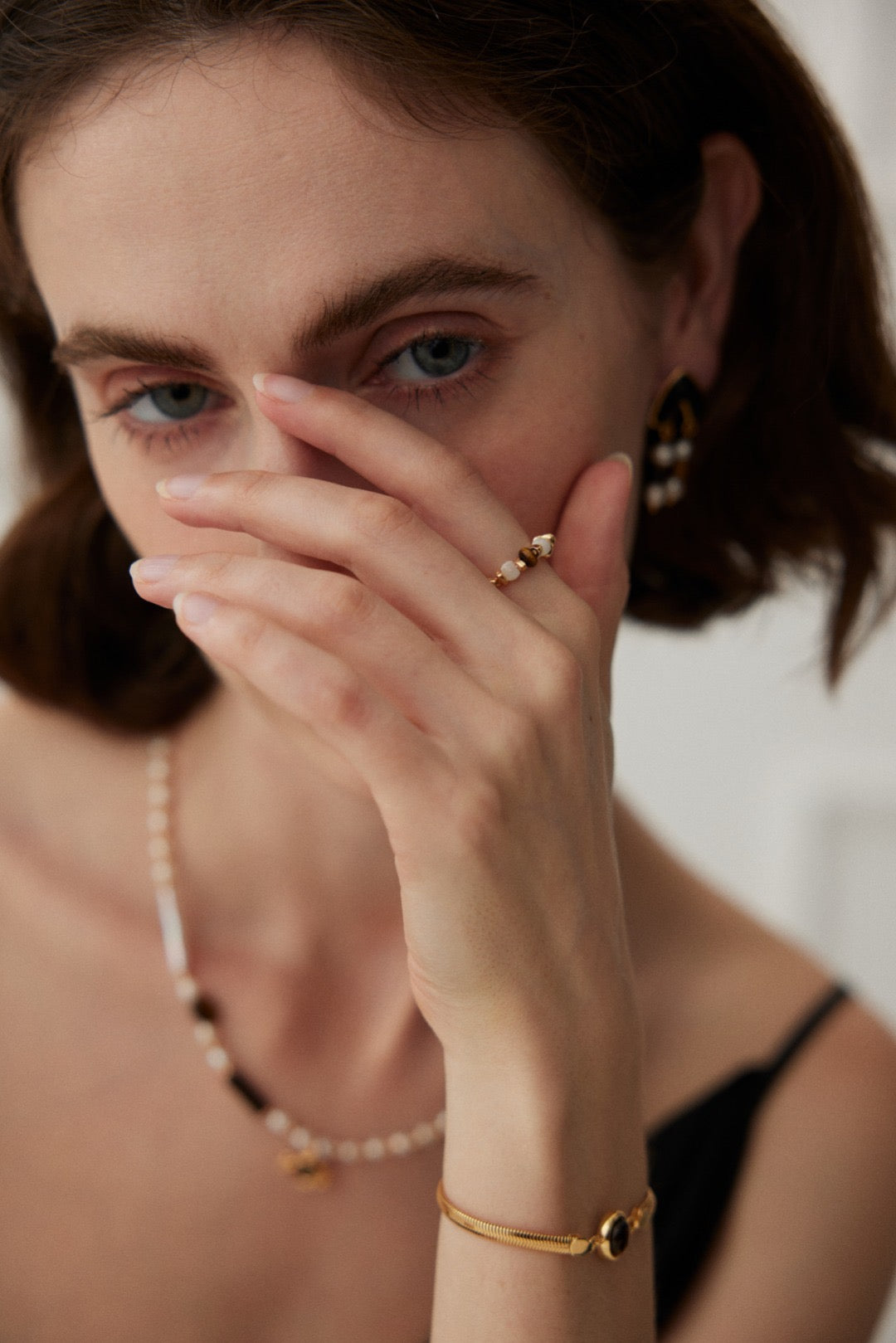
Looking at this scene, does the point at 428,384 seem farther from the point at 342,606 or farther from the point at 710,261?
the point at 710,261

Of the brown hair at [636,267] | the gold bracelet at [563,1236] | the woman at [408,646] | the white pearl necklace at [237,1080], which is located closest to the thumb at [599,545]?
the woman at [408,646]

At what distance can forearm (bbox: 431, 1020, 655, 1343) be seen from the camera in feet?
3.02

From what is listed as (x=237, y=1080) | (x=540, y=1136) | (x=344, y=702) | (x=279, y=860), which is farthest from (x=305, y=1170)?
(x=344, y=702)

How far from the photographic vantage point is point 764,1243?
1.29 metres

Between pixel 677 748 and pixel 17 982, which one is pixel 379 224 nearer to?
pixel 17 982

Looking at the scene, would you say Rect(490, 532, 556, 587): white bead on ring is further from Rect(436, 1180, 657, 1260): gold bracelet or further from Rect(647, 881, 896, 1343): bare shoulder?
Rect(647, 881, 896, 1343): bare shoulder

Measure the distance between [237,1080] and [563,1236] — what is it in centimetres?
47

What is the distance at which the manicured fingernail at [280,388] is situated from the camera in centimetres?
86

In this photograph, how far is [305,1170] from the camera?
4.14 ft

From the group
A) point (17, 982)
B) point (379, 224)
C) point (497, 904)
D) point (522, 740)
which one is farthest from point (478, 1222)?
point (379, 224)

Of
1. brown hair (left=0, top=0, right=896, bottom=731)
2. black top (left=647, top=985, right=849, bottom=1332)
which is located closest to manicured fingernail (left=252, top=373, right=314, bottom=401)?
brown hair (left=0, top=0, right=896, bottom=731)

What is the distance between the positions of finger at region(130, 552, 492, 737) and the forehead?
0.65 feet

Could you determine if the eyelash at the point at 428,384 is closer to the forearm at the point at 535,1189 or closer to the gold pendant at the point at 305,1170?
the forearm at the point at 535,1189

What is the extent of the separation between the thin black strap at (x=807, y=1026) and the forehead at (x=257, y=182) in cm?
96
